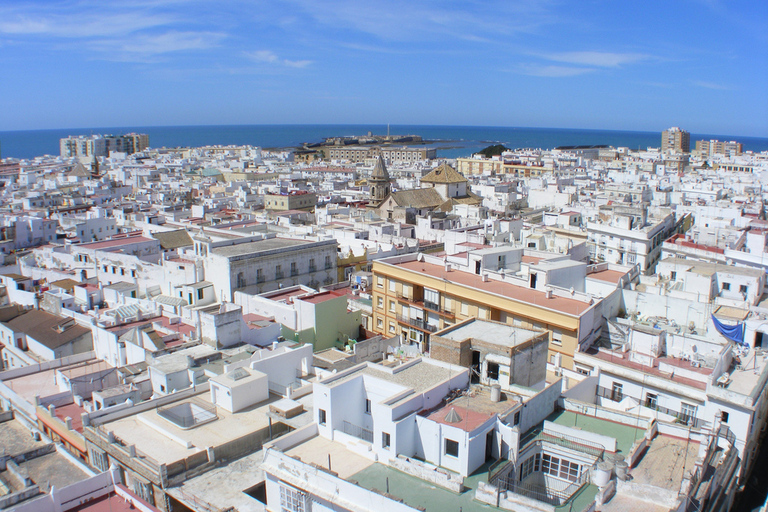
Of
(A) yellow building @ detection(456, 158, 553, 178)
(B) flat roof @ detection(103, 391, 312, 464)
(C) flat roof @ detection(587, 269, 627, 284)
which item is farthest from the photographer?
(A) yellow building @ detection(456, 158, 553, 178)

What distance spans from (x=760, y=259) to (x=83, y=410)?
115ft

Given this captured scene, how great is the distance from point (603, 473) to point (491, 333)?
687 centimetres

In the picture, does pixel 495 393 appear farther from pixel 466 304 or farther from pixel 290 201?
pixel 290 201

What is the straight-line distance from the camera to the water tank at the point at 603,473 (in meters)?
13.1

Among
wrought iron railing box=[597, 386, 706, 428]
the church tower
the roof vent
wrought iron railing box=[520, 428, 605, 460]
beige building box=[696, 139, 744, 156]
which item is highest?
beige building box=[696, 139, 744, 156]

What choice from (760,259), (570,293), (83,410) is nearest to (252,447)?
(83,410)

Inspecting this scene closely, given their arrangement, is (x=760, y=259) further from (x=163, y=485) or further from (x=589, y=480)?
(x=163, y=485)

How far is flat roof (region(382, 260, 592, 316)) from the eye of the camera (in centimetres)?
2505

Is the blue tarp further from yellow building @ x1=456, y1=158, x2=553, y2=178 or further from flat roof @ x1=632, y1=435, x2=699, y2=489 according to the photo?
yellow building @ x1=456, y1=158, x2=553, y2=178

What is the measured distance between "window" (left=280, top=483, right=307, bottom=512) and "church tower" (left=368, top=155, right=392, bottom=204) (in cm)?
5093

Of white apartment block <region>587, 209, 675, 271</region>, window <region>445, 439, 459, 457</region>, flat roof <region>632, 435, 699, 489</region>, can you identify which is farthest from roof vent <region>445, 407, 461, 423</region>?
white apartment block <region>587, 209, 675, 271</region>

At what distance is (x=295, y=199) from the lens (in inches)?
2758

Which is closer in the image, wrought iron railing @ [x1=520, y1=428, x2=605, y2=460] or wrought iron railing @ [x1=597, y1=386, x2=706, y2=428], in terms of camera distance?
wrought iron railing @ [x1=520, y1=428, x2=605, y2=460]

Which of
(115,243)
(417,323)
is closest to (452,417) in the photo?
(417,323)
